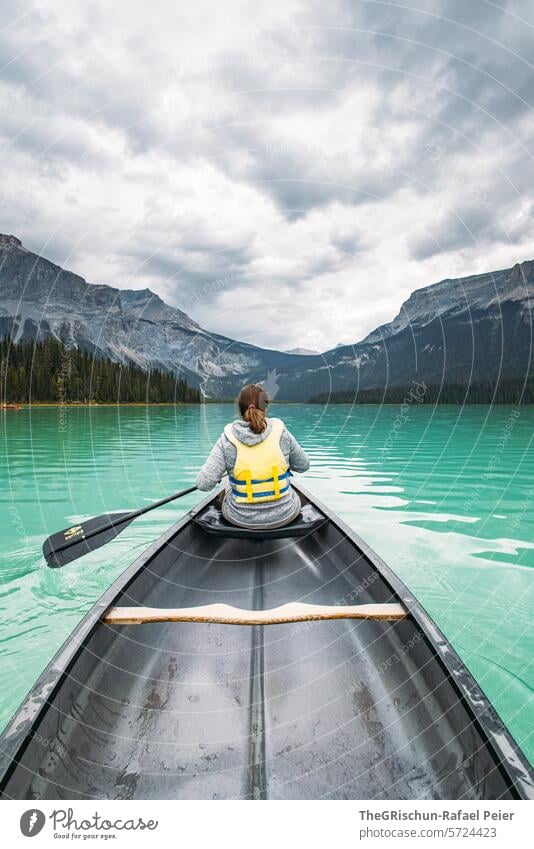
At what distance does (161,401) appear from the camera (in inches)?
3546

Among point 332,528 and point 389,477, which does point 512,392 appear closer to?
point 389,477

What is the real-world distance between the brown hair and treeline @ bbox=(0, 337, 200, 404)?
70.4 m

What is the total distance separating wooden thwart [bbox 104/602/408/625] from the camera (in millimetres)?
3334

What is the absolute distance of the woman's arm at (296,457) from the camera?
5.70 m

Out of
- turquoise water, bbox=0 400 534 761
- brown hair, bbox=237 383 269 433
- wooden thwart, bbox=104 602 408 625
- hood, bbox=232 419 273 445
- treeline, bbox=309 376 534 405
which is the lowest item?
turquoise water, bbox=0 400 534 761

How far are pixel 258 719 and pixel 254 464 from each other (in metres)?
2.72

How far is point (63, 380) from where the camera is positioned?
75.6 meters

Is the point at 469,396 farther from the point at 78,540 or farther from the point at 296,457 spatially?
the point at 78,540

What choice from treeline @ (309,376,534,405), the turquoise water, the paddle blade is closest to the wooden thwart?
the turquoise water
